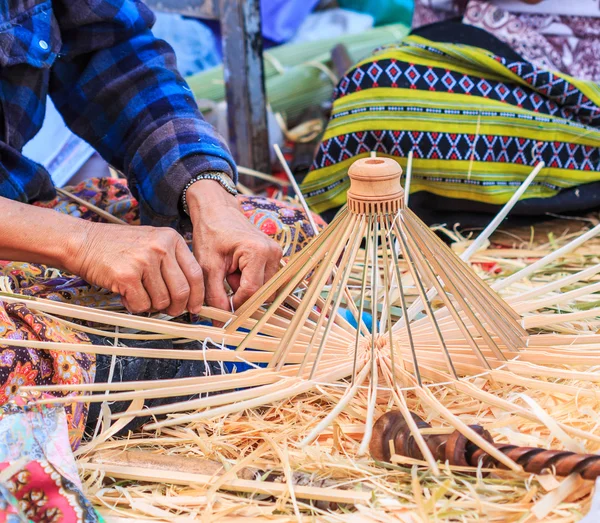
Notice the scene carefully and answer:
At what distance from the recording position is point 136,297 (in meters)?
1.27

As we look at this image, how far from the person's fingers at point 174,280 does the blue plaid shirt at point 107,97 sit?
0.36m

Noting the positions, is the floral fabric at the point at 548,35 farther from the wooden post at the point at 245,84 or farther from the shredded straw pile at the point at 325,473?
the shredded straw pile at the point at 325,473

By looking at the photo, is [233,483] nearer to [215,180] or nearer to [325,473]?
[325,473]

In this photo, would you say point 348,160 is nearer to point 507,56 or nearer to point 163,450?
point 507,56

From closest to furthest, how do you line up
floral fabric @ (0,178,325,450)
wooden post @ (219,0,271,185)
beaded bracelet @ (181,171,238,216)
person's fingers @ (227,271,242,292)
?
floral fabric @ (0,178,325,450) < person's fingers @ (227,271,242,292) < beaded bracelet @ (181,171,238,216) < wooden post @ (219,0,271,185)

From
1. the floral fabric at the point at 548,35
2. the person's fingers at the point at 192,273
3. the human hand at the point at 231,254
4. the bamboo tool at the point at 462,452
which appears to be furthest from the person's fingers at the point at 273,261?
the floral fabric at the point at 548,35

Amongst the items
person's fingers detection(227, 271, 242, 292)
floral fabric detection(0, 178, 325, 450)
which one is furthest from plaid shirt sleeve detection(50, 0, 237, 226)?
person's fingers detection(227, 271, 242, 292)

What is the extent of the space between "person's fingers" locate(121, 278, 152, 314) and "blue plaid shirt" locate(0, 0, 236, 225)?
37 cm

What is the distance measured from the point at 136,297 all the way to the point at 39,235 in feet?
0.67

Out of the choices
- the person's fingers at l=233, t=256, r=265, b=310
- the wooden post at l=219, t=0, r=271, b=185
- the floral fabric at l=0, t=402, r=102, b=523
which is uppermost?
the wooden post at l=219, t=0, r=271, b=185

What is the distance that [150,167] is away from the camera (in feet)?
5.45

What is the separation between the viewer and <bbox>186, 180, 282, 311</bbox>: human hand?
134 cm

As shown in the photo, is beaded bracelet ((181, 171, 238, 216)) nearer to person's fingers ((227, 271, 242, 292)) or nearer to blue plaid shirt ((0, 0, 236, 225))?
blue plaid shirt ((0, 0, 236, 225))

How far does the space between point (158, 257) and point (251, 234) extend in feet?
0.63
